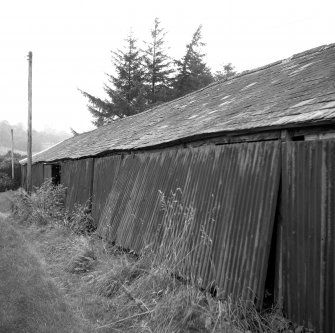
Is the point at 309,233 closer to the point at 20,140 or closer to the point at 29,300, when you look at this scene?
the point at 29,300

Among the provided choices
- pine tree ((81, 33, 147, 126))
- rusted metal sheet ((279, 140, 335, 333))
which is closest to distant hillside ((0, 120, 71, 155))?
pine tree ((81, 33, 147, 126))

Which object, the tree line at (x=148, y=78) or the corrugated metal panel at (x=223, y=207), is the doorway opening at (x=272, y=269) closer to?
the corrugated metal panel at (x=223, y=207)

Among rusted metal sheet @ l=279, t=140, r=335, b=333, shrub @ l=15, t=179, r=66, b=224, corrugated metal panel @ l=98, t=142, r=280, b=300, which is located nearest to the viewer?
rusted metal sheet @ l=279, t=140, r=335, b=333

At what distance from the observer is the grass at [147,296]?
351 centimetres

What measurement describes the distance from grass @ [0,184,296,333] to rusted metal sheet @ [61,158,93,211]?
344 centimetres

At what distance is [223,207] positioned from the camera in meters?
4.38

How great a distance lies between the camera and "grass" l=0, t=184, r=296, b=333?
11.5ft

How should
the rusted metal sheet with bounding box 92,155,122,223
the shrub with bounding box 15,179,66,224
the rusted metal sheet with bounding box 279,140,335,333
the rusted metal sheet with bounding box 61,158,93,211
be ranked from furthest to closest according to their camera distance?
the shrub with bounding box 15,179,66,224, the rusted metal sheet with bounding box 61,158,93,211, the rusted metal sheet with bounding box 92,155,122,223, the rusted metal sheet with bounding box 279,140,335,333

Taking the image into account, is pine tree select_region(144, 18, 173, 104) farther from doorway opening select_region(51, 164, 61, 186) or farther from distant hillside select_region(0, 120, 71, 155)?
distant hillside select_region(0, 120, 71, 155)

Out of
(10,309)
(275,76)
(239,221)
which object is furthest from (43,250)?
(275,76)

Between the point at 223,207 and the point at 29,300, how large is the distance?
3001mm

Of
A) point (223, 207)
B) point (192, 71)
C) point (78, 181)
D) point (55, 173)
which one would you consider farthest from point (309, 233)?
point (192, 71)

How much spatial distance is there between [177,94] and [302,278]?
2660cm

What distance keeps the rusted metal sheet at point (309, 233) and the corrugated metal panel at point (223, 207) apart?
0.21 metres
